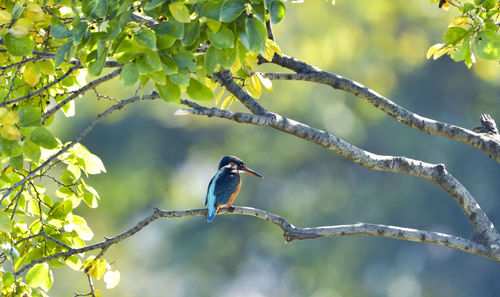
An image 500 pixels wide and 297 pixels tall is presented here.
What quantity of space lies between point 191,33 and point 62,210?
174cm

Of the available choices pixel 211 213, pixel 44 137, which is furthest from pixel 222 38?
pixel 211 213

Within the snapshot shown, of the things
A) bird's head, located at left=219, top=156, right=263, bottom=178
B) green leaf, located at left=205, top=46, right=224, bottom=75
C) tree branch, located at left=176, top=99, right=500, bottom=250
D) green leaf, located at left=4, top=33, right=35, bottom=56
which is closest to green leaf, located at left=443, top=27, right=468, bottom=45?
tree branch, located at left=176, top=99, right=500, bottom=250

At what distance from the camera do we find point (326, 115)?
19.5 m

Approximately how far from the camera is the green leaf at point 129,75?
3.19m

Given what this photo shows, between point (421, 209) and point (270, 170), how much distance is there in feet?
13.6

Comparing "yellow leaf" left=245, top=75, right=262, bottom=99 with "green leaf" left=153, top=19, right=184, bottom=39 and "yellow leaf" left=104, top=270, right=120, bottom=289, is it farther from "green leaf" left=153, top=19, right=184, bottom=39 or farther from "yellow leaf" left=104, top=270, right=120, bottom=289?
"yellow leaf" left=104, top=270, right=120, bottom=289

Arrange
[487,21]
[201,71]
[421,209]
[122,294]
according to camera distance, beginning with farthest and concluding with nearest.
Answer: [122,294]
[421,209]
[487,21]
[201,71]

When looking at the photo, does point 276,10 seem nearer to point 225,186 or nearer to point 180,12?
point 180,12

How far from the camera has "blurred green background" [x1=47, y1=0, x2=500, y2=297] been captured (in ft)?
61.1

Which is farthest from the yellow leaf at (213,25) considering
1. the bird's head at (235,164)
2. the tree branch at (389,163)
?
the bird's head at (235,164)

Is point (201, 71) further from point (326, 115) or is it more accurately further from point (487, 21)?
point (326, 115)

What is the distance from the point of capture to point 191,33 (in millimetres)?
3381

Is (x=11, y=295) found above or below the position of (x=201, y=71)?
below

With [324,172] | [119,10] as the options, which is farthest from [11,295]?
[324,172]
